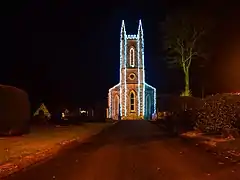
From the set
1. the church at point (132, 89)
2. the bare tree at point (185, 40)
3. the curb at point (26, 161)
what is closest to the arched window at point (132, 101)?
the church at point (132, 89)

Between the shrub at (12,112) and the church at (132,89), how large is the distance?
229 feet

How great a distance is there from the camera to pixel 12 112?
32812 mm

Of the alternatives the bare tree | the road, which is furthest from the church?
the road

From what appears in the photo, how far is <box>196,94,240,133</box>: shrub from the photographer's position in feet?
93.0

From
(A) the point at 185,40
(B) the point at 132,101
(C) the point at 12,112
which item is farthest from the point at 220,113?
(B) the point at 132,101

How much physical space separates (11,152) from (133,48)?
8947 cm

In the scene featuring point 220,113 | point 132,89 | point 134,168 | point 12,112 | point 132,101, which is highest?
point 132,89

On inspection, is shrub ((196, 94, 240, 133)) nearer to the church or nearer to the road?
the road

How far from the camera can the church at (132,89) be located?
106 meters

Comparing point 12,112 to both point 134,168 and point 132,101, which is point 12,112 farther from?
point 132,101

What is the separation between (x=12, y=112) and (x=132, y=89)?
74.8 meters

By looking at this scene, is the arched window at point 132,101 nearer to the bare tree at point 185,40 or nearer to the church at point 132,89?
the church at point 132,89

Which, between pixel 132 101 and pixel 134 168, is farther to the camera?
pixel 132 101

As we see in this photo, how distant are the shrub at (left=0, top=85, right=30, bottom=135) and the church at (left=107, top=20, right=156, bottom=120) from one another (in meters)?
69.7
